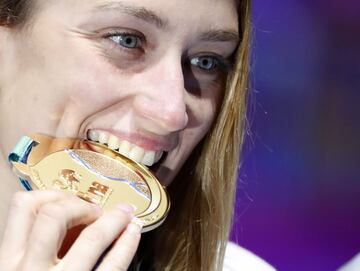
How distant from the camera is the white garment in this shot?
1.92 meters

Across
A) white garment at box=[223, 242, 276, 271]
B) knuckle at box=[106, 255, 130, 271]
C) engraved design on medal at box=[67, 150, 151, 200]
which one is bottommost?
white garment at box=[223, 242, 276, 271]

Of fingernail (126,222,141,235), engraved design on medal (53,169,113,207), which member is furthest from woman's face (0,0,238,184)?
fingernail (126,222,141,235)

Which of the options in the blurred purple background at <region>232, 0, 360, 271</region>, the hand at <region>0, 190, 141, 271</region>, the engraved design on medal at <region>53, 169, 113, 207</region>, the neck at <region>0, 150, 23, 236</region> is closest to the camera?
the hand at <region>0, 190, 141, 271</region>

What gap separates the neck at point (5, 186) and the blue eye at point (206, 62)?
18.6 inches

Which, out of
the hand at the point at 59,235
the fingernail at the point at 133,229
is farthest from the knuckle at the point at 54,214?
the fingernail at the point at 133,229

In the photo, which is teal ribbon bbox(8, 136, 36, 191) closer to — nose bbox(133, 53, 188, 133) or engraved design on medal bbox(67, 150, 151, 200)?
engraved design on medal bbox(67, 150, 151, 200)

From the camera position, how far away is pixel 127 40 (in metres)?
1.32

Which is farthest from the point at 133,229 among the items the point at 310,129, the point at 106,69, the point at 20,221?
the point at 310,129

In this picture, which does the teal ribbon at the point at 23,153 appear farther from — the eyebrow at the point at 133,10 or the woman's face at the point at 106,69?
the eyebrow at the point at 133,10

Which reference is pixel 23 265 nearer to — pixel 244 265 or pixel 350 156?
pixel 244 265

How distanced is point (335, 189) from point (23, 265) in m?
1.60

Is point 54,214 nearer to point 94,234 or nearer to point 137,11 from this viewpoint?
point 94,234

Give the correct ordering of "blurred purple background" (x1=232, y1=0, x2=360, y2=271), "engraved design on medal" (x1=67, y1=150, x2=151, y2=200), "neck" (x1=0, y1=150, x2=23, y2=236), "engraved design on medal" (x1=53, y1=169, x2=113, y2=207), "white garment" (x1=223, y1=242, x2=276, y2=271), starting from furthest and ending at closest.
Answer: "blurred purple background" (x1=232, y1=0, x2=360, y2=271), "white garment" (x1=223, y1=242, x2=276, y2=271), "neck" (x1=0, y1=150, x2=23, y2=236), "engraved design on medal" (x1=67, y1=150, x2=151, y2=200), "engraved design on medal" (x1=53, y1=169, x2=113, y2=207)

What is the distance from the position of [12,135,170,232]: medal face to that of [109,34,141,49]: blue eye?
0.71 feet
